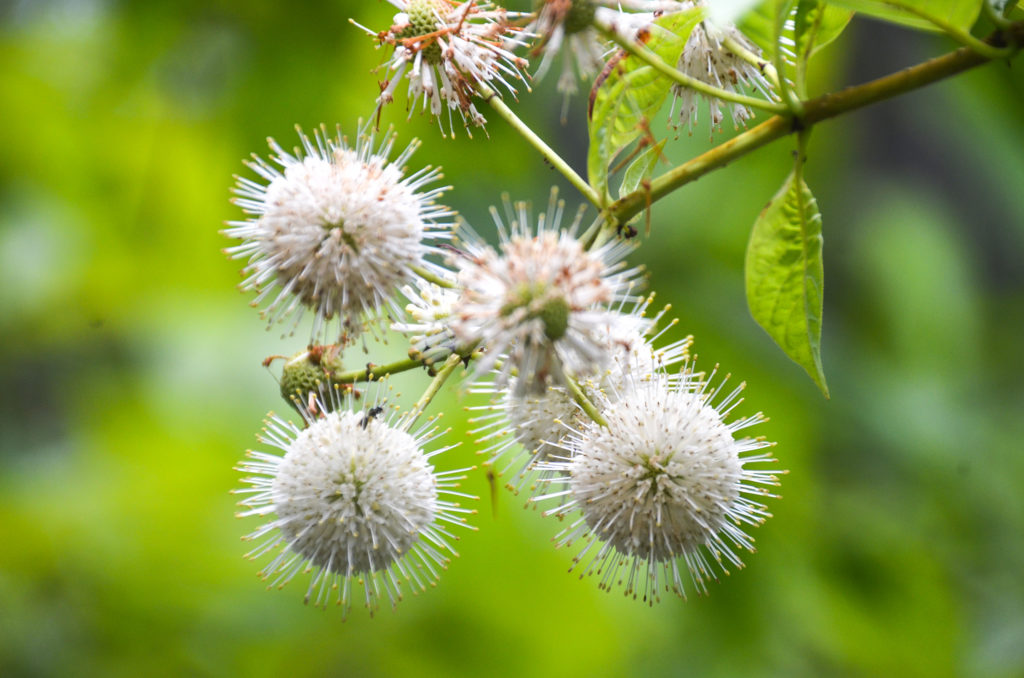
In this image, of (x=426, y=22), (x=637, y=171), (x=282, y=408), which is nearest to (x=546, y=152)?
(x=637, y=171)

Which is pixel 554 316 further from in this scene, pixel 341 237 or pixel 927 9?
pixel 927 9

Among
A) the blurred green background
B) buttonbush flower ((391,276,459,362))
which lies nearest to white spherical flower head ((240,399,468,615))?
buttonbush flower ((391,276,459,362))

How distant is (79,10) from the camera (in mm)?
3949

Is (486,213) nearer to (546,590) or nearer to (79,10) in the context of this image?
(546,590)

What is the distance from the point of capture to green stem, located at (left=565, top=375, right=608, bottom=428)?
61.0 inches

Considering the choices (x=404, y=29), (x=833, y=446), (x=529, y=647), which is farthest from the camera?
(x=833, y=446)

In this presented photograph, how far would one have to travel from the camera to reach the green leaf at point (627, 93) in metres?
1.41

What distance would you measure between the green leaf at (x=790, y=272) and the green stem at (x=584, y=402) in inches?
12.7

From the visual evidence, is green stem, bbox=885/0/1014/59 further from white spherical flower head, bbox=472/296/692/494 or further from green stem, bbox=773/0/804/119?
white spherical flower head, bbox=472/296/692/494

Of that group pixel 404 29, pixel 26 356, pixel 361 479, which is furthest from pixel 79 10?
pixel 361 479

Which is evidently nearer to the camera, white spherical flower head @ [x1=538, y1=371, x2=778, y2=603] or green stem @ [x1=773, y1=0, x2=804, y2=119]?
green stem @ [x1=773, y1=0, x2=804, y2=119]

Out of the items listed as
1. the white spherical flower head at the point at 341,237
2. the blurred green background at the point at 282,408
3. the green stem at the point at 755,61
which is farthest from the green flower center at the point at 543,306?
the blurred green background at the point at 282,408

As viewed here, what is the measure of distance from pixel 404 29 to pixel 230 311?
2.70 meters

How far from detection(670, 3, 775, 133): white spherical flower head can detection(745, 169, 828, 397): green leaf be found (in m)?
0.31
